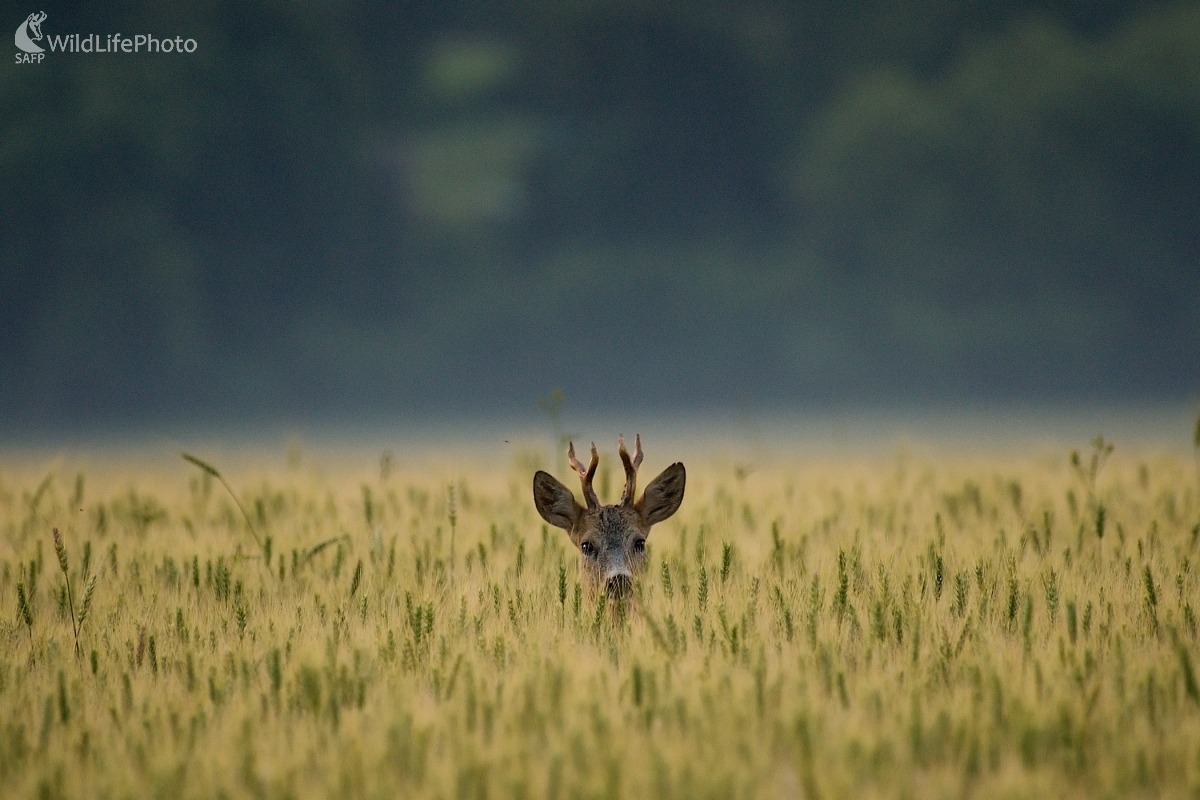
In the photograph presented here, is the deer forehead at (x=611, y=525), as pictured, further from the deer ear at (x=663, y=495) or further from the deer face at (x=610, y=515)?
the deer ear at (x=663, y=495)

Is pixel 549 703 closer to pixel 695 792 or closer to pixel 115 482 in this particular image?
pixel 695 792

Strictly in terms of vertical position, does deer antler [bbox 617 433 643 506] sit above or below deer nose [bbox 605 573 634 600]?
above

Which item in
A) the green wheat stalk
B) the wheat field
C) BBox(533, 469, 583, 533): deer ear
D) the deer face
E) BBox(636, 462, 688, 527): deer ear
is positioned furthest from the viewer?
BBox(636, 462, 688, 527): deer ear

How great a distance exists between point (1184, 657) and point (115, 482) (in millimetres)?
10204

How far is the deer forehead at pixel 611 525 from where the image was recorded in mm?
6527

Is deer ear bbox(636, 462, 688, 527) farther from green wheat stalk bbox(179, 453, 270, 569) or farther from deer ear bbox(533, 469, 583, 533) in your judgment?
green wheat stalk bbox(179, 453, 270, 569)

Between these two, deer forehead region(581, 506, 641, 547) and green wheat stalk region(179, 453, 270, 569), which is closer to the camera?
green wheat stalk region(179, 453, 270, 569)

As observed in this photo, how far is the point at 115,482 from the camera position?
38.8 ft

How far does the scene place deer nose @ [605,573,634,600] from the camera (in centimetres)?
605

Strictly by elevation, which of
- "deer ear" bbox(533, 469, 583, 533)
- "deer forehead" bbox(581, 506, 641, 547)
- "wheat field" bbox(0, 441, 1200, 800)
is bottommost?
"wheat field" bbox(0, 441, 1200, 800)

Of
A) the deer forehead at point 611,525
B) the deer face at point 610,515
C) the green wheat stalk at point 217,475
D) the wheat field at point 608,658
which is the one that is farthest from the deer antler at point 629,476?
the green wheat stalk at point 217,475

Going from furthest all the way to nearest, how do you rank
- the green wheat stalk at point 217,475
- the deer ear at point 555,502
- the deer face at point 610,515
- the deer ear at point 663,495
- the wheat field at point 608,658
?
1. the deer ear at point 663,495
2. the deer ear at point 555,502
3. the deer face at point 610,515
4. the green wheat stalk at point 217,475
5. the wheat field at point 608,658

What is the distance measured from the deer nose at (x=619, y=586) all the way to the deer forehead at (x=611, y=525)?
1.30 feet

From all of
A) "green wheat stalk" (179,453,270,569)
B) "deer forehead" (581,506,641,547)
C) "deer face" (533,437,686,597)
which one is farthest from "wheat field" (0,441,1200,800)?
"deer forehead" (581,506,641,547)
